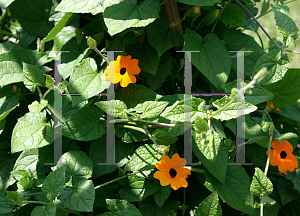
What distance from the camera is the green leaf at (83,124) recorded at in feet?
3.09

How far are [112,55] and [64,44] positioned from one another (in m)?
0.31

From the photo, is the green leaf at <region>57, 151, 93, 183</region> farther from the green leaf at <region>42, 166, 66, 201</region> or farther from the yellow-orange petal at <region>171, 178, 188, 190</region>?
the yellow-orange petal at <region>171, 178, 188, 190</region>

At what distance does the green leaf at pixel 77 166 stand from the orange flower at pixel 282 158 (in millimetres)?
643

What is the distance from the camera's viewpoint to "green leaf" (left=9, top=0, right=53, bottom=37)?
129cm

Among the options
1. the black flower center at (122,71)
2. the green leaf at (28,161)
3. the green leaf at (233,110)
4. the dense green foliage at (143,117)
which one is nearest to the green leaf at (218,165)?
the dense green foliage at (143,117)

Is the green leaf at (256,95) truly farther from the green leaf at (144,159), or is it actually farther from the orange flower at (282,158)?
the green leaf at (144,159)

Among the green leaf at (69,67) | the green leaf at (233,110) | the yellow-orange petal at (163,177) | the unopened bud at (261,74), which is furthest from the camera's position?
the green leaf at (69,67)

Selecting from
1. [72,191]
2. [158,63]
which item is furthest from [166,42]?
[72,191]

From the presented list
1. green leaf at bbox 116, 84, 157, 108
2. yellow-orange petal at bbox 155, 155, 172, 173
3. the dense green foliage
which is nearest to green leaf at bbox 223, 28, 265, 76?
the dense green foliage

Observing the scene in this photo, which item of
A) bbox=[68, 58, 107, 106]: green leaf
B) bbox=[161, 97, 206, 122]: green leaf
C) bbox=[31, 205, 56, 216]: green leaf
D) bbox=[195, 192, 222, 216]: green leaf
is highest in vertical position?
bbox=[68, 58, 107, 106]: green leaf

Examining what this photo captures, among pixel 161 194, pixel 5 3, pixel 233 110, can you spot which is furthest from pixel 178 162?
pixel 5 3

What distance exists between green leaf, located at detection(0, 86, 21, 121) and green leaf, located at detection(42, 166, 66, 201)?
392 mm

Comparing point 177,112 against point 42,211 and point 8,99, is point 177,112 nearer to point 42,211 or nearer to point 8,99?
point 42,211

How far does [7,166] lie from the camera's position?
3.99 feet
